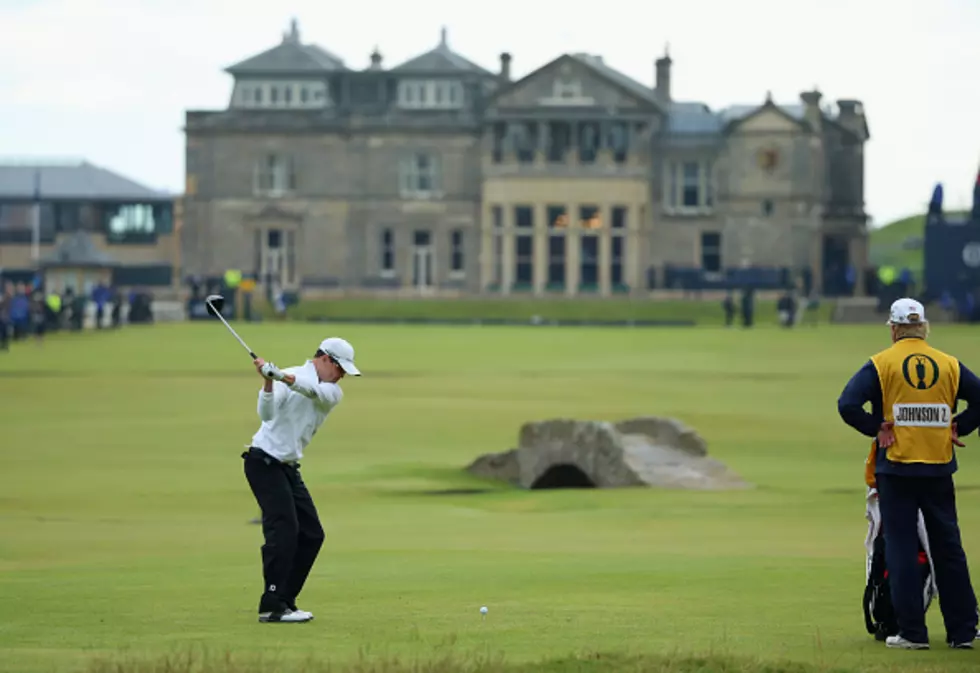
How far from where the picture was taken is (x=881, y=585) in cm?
1280

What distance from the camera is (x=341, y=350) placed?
1355 centimetres

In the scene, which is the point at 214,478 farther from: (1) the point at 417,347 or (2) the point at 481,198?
(2) the point at 481,198

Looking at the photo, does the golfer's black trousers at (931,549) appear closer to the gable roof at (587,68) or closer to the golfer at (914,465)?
the golfer at (914,465)

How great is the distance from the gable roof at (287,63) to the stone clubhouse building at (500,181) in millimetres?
111

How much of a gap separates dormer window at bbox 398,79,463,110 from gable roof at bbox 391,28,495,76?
1.99ft

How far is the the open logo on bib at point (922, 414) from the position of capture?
1257 cm

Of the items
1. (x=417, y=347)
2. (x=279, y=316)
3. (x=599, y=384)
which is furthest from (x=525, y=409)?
(x=279, y=316)

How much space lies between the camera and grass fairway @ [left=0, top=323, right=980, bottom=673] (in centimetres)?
1238

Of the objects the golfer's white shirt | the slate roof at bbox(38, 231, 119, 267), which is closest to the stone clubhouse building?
the slate roof at bbox(38, 231, 119, 267)

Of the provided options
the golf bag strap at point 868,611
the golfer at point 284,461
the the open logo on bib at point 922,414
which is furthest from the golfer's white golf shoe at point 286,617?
the the open logo on bib at point 922,414

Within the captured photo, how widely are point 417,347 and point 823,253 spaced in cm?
5158

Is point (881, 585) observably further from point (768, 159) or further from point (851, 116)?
point (851, 116)

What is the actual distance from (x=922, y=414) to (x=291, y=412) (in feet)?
11.9

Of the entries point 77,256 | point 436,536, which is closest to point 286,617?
point 436,536
